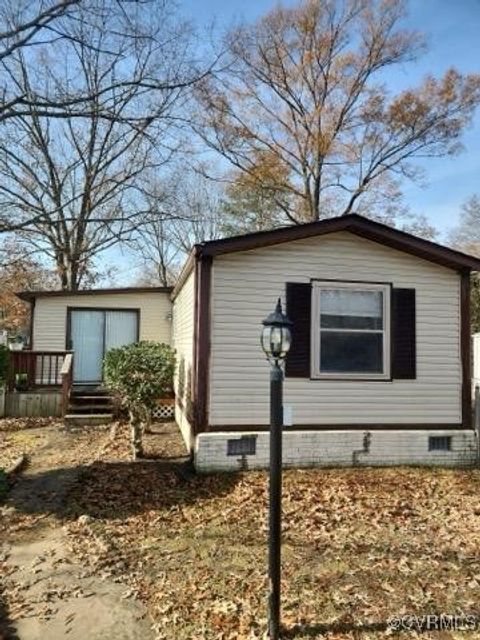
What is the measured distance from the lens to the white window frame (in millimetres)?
7562

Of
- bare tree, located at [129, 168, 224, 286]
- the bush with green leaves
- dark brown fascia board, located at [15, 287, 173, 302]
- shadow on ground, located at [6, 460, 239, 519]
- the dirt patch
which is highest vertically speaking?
bare tree, located at [129, 168, 224, 286]

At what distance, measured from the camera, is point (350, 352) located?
770 centimetres

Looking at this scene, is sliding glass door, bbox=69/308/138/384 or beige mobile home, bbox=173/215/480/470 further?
sliding glass door, bbox=69/308/138/384

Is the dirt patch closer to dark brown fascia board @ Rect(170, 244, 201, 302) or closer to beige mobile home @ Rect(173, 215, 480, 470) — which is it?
beige mobile home @ Rect(173, 215, 480, 470)

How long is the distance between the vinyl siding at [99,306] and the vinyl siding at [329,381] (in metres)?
7.17

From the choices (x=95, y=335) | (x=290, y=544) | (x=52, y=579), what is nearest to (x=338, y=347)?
(x=290, y=544)

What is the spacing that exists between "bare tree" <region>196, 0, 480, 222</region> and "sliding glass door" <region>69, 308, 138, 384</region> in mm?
9762

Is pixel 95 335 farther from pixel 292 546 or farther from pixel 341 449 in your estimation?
pixel 292 546

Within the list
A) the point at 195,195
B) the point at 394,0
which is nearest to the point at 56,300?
the point at 195,195

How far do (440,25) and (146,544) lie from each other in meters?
5.16

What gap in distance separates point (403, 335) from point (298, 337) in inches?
65.0

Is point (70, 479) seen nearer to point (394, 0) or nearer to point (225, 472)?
point (225, 472)

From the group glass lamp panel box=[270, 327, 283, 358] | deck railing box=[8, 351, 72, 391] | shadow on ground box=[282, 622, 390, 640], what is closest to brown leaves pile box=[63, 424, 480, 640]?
shadow on ground box=[282, 622, 390, 640]

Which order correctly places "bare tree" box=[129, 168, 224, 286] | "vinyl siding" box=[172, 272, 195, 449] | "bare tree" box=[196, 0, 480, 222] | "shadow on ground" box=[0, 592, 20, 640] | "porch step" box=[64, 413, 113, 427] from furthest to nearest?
"bare tree" box=[129, 168, 224, 286], "bare tree" box=[196, 0, 480, 222], "porch step" box=[64, 413, 113, 427], "vinyl siding" box=[172, 272, 195, 449], "shadow on ground" box=[0, 592, 20, 640]
